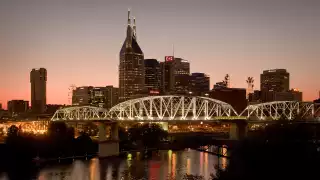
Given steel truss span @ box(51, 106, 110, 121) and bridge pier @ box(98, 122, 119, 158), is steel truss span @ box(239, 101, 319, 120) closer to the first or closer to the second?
bridge pier @ box(98, 122, 119, 158)

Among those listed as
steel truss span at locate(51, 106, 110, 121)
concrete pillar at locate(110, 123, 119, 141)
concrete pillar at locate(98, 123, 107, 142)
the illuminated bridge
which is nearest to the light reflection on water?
concrete pillar at locate(98, 123, 107, 142)

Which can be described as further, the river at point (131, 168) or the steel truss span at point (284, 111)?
the steel truss span at point (284, 111)

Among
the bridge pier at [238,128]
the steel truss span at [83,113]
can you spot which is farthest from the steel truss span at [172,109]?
the steel truss span at [83,113]

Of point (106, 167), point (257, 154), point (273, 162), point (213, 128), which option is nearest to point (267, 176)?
point (273, 162)

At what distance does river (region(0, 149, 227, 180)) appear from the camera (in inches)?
2025

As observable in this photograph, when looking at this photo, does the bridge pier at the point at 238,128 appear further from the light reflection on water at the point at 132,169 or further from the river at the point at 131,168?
the light reflection on water at the point at 132,169

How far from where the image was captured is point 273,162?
28.0m

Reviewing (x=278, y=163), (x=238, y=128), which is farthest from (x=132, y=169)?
(x=278, y=163)

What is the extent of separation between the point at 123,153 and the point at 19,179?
29698 millimetres

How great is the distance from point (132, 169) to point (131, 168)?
3.14 feet

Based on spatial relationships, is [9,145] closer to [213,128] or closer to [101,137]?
[101,137]

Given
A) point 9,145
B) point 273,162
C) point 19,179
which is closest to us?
point 273,162

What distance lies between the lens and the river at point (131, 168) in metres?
51.4

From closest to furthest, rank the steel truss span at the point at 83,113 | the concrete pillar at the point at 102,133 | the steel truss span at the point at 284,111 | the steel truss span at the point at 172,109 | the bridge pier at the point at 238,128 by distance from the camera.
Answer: the bridge pier at the point at 238,128, the steel truss span at the point at 172,109, the concrete pillar at the point at 102,133, the steel truss span at the point at 284,111, the steel truss span at the point at 83,113
